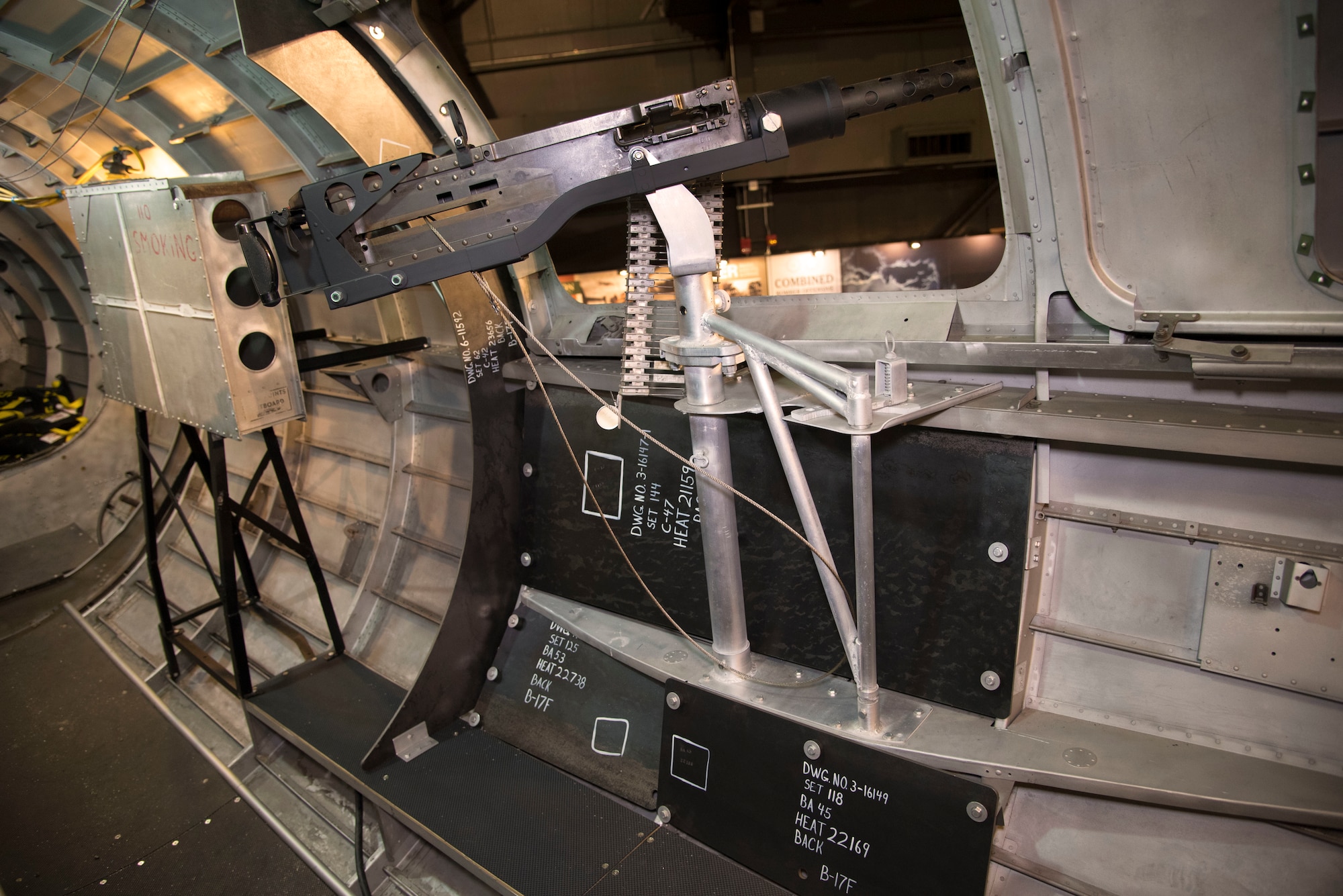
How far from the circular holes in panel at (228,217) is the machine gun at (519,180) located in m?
0.40

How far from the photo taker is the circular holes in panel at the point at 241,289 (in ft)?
9.62

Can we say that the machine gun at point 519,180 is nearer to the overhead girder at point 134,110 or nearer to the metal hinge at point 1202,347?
the metal hinge at point 1202,347

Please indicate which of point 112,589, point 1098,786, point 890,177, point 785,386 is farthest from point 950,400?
point 890,177

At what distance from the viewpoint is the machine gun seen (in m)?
2.18

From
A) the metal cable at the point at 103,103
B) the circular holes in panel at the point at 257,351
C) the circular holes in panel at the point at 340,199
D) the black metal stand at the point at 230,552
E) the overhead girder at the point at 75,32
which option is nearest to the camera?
the circular holes in panel at the point at 340,199

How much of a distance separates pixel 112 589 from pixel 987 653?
608cm

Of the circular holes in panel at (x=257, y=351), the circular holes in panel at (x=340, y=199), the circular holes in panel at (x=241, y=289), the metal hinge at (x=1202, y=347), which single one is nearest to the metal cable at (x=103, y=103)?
the circular holes in panel at (x=241, y=289)

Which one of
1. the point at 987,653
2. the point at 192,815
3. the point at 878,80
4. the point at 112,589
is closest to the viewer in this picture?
the point at 987,653

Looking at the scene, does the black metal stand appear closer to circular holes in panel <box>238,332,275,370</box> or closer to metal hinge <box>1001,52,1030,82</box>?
circular holes in panel <box>238,332,275,370</box>

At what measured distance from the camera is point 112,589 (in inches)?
222

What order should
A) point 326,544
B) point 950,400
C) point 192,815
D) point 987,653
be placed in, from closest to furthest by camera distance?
point 950,400
point 987,653
point 192,815
point 326,544

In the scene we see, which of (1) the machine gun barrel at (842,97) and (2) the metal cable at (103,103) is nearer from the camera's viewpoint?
(1) the machine gun barrel at (842,97)

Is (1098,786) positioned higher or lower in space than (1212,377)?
lower

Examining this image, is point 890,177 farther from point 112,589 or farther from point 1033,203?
point 112,589
